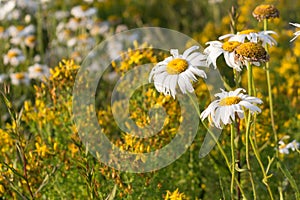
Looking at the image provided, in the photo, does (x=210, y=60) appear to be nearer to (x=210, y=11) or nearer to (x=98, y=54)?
(x=98, y=54)

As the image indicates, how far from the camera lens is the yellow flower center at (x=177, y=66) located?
2.02 metres

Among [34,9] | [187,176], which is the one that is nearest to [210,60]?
[187,176]

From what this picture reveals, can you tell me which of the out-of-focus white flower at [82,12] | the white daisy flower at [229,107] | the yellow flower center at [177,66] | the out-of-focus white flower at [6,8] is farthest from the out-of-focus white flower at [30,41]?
the white daisy flower at [229,107]

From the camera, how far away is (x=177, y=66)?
2.03 metres

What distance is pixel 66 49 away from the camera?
17.3 feet

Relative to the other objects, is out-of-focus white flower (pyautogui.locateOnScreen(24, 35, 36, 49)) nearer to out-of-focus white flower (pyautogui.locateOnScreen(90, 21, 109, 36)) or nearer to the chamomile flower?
out-of-focus white flower (pyautogui.locateOnScreen(90, 21, 109, 36))

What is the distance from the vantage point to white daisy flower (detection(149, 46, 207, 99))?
195cm

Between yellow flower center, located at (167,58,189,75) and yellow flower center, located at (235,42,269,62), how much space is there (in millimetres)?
222

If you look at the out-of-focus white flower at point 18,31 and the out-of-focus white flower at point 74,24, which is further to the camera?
the out-of-focus white flower at point 74,24

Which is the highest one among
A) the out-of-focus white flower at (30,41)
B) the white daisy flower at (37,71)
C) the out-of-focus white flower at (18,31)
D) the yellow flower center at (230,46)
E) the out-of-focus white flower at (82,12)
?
the out-of-focus white flower at (82,12)

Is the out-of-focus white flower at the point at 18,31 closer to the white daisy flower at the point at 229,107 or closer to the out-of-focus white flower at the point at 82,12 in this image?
the out-of-focus white flower at the point at 82,12

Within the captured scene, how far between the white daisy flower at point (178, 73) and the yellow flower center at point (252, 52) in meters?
0.17

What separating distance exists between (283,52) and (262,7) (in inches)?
101

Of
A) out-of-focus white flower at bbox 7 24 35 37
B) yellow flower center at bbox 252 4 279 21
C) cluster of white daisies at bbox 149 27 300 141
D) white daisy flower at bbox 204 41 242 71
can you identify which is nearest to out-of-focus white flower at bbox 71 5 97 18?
out-of-focus white flower at bbox 7 24 35 37
